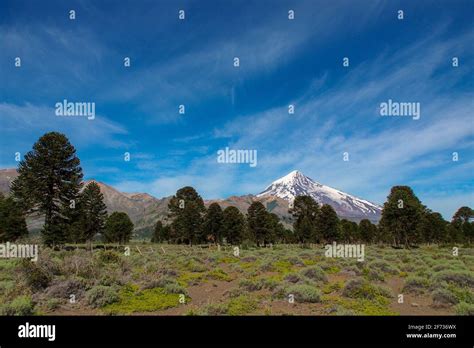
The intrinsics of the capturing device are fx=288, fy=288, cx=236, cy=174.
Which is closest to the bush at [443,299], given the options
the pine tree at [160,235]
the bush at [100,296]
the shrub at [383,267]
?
the shrub at [383,267]

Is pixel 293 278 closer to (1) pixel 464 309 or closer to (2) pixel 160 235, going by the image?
(1) pixel 464 309

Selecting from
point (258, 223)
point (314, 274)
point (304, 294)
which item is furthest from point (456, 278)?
point (258, 223)

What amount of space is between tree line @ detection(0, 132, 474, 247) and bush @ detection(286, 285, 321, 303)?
110ft

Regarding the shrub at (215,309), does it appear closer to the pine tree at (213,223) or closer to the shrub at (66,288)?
the shrub at (66,288)

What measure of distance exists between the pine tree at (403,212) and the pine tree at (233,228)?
99.7 feet

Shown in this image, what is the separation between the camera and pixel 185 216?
222 ft

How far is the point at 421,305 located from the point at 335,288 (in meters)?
4.23

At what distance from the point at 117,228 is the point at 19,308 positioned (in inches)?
3011

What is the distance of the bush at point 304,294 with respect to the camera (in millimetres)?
14086

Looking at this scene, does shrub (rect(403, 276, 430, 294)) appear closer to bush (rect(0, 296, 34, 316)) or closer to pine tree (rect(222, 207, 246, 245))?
bush (rect(0, 296, 34, 316))

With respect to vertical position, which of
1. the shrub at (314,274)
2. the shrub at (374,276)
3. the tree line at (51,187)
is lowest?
the shrub at (374,276)

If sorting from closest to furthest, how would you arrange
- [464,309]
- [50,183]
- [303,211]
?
[464,309], [50,183], [303,211]

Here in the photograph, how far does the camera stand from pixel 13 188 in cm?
3806
